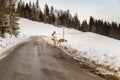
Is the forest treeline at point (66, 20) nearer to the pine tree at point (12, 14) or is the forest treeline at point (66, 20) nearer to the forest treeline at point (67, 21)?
the forest treeline at point (67, 21)

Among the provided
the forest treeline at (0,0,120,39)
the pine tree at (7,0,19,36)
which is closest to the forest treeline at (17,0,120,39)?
the forest treeline at (0,0,120,39)

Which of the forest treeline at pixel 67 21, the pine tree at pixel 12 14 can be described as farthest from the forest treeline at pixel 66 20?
the pine tree at pixel 12 14

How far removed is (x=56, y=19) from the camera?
16975 cm

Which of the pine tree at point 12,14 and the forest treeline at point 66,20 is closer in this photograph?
the pine tree at point 12,14

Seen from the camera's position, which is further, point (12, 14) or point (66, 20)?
point (66, 20)

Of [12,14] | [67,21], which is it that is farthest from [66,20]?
[12,14]

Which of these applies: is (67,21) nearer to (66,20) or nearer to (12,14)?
(66,20)

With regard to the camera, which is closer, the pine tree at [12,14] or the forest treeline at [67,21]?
the pine tree at [12,14]

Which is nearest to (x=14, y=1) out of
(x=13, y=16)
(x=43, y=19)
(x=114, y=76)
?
(x=13, y=16)

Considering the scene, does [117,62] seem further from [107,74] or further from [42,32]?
[42,32]

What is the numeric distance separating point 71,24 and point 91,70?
162 meters

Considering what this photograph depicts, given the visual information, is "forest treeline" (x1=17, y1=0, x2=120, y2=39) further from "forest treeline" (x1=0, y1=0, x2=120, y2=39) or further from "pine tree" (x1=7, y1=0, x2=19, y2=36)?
"pine tree" (x1=7, y1=0, x2=19, y2=36)

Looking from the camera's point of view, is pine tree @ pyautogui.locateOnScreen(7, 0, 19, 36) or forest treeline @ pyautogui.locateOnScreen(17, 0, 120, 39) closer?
pine tree @ pyautogui.locateOnScreen(7, 0, 19, 36)

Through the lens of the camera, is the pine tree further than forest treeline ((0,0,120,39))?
No
